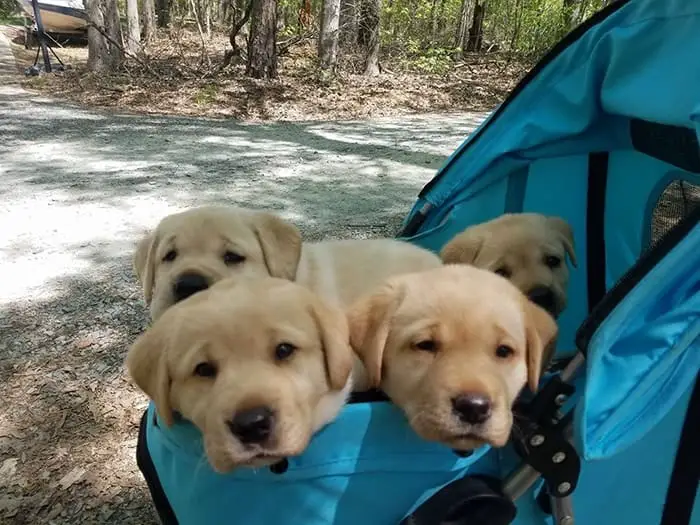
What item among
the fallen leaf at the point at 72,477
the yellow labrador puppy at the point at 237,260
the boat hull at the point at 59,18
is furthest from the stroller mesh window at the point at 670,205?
the boat hull at the point at 59,18

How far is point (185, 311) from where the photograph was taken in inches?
66.7

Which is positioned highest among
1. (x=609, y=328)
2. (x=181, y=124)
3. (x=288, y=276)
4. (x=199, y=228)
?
(x=609, y=328)

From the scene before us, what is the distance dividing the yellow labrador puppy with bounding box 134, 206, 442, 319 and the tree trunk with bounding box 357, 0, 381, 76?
33.0 feet

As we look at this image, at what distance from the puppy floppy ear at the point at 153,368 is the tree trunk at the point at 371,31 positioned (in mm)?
11146

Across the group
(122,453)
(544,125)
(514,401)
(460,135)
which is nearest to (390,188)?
(460,135)

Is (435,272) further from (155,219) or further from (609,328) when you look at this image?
(155,219)

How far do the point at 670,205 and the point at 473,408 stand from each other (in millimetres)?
2188

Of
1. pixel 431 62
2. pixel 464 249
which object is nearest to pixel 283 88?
pixel 431 62

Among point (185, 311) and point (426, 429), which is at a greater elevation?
point (185, 311)

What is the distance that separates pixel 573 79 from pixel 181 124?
8.08 meters

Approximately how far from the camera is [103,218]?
5.46 meters

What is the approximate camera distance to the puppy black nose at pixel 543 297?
8.76 feet

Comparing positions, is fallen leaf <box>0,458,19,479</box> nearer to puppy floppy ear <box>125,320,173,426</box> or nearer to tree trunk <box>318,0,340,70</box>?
puppy floppy ear <box>125,320,173,426</box>

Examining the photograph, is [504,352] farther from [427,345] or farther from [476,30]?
[476,30]
